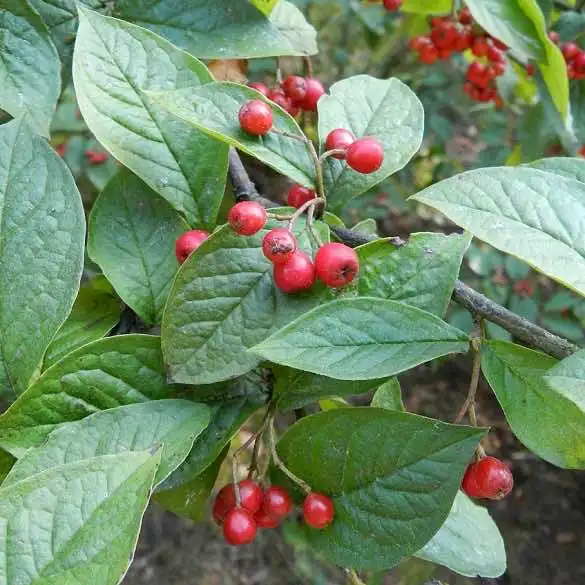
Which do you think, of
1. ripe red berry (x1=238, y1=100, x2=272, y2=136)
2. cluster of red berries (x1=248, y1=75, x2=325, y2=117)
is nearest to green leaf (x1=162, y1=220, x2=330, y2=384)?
ripe red berry (x1=238, y1=100, x2=272, y2=136)

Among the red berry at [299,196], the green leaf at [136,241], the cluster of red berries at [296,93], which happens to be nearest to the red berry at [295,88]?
the cluster of red berries at [296,93]

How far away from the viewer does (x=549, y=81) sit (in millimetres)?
1352

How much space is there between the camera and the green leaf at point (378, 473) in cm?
77

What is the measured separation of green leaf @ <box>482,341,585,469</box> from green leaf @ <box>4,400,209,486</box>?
363mm

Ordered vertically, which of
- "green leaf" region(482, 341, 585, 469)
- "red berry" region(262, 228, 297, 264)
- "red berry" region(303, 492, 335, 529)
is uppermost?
"red berry" region(262, 228, 297, 264)

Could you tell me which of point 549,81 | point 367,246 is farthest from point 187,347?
point 549,81

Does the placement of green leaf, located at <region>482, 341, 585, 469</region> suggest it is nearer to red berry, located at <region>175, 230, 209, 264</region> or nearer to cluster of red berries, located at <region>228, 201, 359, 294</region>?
cluster of red berries, located at <region>228, 201, 359, 294</region>

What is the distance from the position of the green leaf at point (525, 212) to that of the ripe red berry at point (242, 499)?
0.43 meters

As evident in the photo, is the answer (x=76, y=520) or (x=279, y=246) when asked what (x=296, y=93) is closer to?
(x=279, y=246)

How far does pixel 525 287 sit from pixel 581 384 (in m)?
2.29

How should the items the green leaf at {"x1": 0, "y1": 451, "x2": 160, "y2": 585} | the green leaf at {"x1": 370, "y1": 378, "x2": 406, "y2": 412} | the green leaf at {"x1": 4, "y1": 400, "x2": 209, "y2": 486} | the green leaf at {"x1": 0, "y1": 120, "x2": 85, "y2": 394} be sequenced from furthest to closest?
the green leaf at {"x1": 370, "y1": 378, "x2": 406, "y2": 412} → the green leaf at {"x1": 0, "y1": 120, "x2": 85, "y2": 394} → the green leaf at {"x1": 4, "y1": 400, "x2": 209, "y2": 486} → the green leaf at {"x1": 0, "y1": 451, "x2": 160, "y2": 585}

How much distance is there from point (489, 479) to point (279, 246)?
0.40m

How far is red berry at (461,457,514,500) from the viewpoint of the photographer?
0.88 meters

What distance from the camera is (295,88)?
1.23 meters
